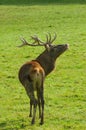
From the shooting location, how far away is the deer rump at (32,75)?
9.51m

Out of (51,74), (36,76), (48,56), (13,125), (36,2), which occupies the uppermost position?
(48,56)

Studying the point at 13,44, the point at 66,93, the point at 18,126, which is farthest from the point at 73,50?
the point at 18,126

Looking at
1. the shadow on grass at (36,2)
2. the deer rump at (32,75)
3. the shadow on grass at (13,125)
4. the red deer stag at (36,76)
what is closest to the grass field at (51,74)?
the shadow on grass at (13,125)

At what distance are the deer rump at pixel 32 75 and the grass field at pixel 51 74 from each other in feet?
2.91

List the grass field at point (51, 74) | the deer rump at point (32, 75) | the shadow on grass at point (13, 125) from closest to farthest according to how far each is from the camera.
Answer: the deer rump at point (32, 75) < the shadow on grass at point (13, 125) < the grass field at point (51, 74)

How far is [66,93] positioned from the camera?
12.7 meters

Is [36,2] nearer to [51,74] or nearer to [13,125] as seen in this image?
[51,74]

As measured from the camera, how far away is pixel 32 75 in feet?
31.2

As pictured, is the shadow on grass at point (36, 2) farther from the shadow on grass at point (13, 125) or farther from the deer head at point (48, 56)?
the shadow on grass at point (13, 125)

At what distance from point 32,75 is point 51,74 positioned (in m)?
5.71

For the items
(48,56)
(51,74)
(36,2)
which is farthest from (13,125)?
(36,2)

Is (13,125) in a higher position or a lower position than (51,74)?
higher

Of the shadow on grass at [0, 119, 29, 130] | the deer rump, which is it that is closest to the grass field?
the shadow on grass at [0, 119, 29, 130]

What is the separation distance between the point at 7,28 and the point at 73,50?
7551 mm
